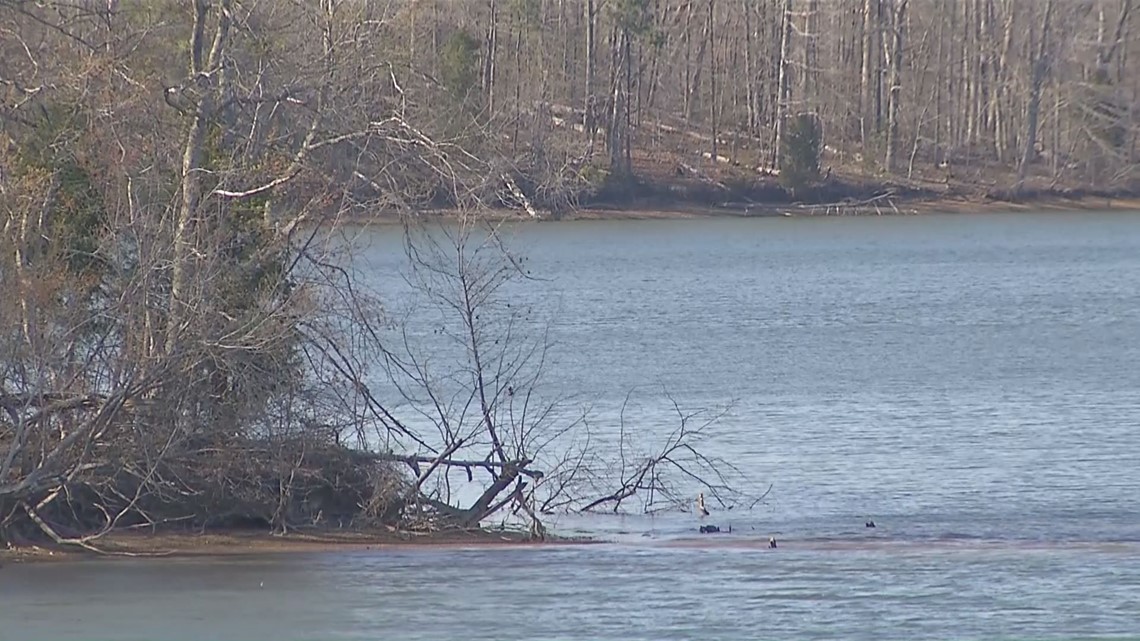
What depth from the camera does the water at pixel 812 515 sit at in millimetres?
12750

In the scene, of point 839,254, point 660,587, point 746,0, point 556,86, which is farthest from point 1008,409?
point 746,0

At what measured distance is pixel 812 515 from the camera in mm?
18281

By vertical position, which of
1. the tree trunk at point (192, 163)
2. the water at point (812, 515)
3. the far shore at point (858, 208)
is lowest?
the water at point (812, 515)

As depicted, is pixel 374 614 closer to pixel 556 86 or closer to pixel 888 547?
pixel 888 547

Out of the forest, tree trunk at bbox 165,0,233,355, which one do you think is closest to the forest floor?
the forest

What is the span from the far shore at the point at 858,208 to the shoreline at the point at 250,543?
54.0 metres

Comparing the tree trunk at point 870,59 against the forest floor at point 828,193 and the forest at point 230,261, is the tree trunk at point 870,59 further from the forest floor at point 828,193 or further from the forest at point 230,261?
the forest at point 230,261

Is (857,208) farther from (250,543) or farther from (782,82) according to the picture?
(250,543)

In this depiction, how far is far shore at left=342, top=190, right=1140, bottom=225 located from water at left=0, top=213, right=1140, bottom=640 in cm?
3043

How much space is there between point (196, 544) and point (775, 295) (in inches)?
Answer: 1121

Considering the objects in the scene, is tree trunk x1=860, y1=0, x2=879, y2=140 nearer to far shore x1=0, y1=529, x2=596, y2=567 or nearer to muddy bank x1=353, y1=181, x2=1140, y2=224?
muddy bank x1=353, y1=181, x2=1140, y2=224

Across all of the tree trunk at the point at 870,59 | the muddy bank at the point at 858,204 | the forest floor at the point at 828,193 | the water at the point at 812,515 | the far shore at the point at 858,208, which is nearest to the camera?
the water at the point at 812,515

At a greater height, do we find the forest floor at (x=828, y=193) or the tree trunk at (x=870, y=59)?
the tree trunk at (x=870, y=59)

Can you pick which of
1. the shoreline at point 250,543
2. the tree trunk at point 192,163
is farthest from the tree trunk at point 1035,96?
the tree trunk at point 192,163
